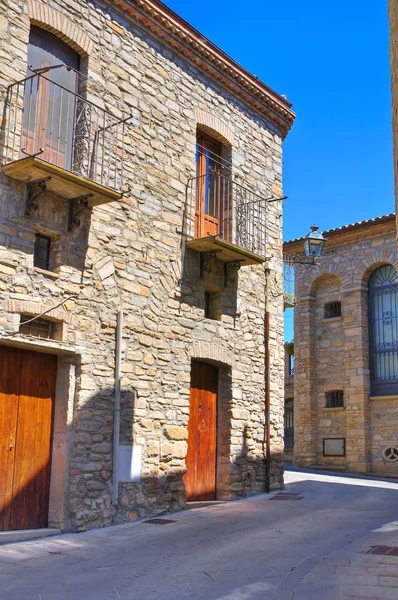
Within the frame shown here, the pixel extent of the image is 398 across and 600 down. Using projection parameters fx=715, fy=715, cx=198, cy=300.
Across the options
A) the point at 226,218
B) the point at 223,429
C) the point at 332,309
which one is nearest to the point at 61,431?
the point at 223,429

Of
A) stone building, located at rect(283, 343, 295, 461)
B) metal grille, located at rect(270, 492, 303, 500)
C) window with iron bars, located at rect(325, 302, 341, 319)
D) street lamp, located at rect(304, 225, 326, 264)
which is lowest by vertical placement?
metal grille, located at rect(270, 492, 303, 500)

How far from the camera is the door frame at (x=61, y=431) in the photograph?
895 cm

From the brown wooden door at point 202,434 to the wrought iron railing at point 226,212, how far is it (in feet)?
7.52

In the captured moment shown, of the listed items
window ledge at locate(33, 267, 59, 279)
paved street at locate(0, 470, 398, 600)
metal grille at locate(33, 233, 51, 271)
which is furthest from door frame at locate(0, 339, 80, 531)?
metal grille at locate(33, 233, 51, 271)

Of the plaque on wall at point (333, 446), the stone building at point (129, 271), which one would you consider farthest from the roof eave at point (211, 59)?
the plaque on wall at point (333, 446)

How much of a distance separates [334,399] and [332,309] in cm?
279

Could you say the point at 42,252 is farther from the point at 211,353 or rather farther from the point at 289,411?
the point at 289,411

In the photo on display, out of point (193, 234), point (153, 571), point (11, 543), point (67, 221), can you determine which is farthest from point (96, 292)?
point (153, 571)

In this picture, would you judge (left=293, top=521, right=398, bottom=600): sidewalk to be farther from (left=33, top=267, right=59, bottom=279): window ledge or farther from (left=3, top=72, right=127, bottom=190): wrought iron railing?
(left=3, top=72, right=127, bottom=190): wrought iron railing

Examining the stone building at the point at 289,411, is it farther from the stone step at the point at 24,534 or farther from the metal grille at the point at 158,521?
the stone step at the point at 24,534

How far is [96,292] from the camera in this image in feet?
31.9

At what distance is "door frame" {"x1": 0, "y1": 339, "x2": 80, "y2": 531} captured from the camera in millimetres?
8945

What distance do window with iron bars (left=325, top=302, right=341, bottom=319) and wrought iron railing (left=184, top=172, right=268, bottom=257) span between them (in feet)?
31.6

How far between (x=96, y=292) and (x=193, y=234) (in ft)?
8.31
